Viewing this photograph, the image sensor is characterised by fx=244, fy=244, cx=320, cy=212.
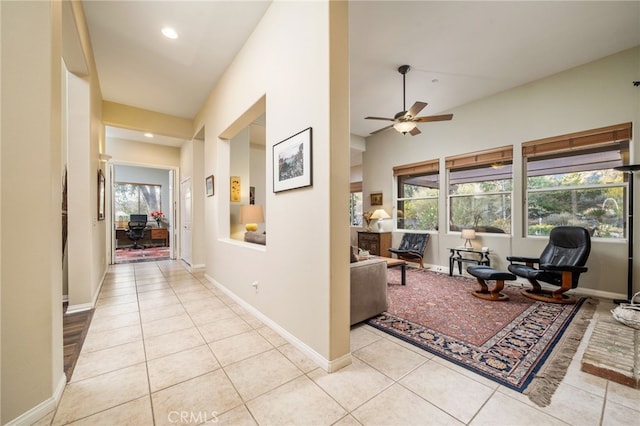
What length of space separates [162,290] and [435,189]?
18.1ft

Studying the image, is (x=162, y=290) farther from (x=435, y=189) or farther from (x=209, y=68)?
(x=435, y=189)

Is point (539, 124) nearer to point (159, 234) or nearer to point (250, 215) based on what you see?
point (250, 215)

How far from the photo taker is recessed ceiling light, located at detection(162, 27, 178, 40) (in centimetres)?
277

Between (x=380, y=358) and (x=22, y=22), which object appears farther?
(x=380, y=358)

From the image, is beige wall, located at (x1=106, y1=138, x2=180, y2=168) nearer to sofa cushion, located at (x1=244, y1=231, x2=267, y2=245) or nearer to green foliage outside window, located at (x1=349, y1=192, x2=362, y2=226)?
sofa cushion, located at (x1=244, y1=231, x2=267, y2=245)

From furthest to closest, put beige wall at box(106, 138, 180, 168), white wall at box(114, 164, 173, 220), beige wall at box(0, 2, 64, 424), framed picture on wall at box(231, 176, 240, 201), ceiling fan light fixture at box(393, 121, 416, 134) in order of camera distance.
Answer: white wall at box(114, 164, 173, 220), beige wall at box(106, 138, 180, 168), framed picture on wall at box(231, 176, 240, 201), ceiling fan light fixture at box(393, 121, 416, 134), beige wall at box(0, 2, 64, 424)

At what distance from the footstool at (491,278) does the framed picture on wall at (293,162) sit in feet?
9.39

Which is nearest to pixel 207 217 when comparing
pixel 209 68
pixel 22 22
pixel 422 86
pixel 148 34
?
pixel 209 68


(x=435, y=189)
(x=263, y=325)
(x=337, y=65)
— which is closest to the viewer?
(x=337, y=65)

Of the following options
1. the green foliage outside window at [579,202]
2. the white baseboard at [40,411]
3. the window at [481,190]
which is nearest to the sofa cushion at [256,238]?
the white baseboard at [40,411]

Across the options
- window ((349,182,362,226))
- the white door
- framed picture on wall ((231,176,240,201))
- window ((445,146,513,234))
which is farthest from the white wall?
window ((445,146,513,234))

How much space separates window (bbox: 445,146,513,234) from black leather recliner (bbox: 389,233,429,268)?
24.7 inches

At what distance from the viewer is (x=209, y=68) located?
11.5ft

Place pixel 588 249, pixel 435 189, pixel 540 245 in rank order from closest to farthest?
pixel 588 249 → pixel 540 245 → pixel 435 189
